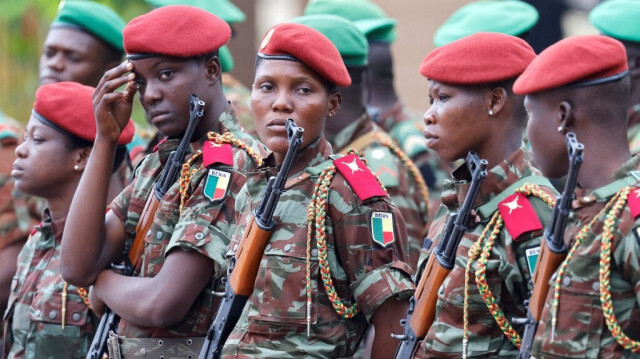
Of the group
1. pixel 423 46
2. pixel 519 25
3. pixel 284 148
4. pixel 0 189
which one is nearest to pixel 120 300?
pixel 284 148

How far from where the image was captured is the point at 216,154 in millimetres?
5391

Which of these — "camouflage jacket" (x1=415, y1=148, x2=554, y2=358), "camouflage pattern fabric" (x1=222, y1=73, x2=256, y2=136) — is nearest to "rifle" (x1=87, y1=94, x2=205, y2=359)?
"camouflage jacket" (x1=415, y1=148, x2=554, y2=358)

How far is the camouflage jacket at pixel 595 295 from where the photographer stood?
4078 mm

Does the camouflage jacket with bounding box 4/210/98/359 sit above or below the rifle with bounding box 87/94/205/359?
below

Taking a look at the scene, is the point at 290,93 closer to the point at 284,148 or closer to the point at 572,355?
the point at 284,148

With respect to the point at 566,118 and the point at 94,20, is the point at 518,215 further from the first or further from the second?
the point at 94,20

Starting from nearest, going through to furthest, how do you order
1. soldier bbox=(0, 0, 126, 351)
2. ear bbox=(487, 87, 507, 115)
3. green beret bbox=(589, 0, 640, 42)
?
ear bbox=(487, 87, 507, 115), green beret bbox=(589, 0, 640, 42), soldier bbox=(0, 0, 126, 351)

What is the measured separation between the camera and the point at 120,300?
5.32 m

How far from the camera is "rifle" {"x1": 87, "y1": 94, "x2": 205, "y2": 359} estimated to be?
5.43m

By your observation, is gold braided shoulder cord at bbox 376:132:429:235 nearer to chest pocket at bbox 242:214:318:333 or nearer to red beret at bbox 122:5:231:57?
red beret at bbox 122:5:231:57

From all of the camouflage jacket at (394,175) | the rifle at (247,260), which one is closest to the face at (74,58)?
the camouflage jacket at (394,175)

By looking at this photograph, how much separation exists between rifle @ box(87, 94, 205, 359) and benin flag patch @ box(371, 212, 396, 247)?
3.40 ft

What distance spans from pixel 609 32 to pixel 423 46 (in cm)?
818

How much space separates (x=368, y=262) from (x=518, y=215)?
62cm
